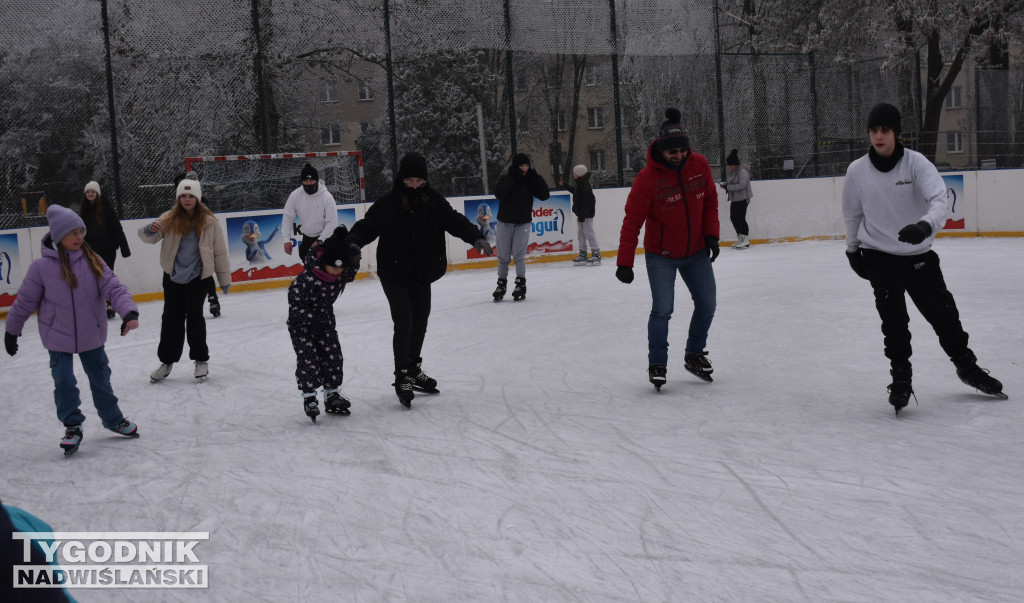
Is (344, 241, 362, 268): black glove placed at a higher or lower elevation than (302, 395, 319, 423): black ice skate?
higher

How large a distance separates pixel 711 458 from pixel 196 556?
2218 millimetres

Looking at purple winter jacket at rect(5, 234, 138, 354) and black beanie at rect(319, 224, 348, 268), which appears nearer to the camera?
purple winter jacket at rect(5, 234, 138, 354)

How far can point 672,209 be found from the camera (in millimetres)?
6055

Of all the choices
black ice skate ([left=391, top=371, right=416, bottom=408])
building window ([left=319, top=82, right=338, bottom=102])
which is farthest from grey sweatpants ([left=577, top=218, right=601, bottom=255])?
black ice skate ([left=391, top=371, right=416, bottom=408])

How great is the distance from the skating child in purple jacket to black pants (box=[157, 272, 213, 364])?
1.96m

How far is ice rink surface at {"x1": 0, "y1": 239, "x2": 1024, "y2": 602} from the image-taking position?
130 inches

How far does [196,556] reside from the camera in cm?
363

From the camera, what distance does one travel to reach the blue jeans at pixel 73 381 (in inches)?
205

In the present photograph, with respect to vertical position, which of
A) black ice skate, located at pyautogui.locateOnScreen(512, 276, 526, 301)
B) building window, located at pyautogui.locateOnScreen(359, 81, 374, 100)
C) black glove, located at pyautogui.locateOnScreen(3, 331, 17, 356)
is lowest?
black ice skate, located at pyautogui.locateOnScreen(512, 276, 526, 301)

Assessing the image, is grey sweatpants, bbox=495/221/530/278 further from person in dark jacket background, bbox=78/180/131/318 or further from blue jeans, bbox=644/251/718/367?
blue jeans, bbox=644/251/718/367

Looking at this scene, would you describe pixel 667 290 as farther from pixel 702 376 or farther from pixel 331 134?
pixel 331 134

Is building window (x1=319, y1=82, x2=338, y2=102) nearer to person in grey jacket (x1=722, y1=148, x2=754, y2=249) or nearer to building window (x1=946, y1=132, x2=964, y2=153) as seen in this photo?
person in grey jacket (x1=722, y1=148, x2=754, y2=249)

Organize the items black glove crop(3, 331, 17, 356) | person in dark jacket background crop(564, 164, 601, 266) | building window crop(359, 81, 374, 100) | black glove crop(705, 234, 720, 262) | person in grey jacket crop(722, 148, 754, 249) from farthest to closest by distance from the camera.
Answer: person in grey jacket crop(722, 148, 754, 249) < building window crop(359, 81, 374, 100) < person in dark jacket background crop(564, 164, 601, 266) < black glove crop(705, 234, 720, 262) < black glove crop(3, 331, 17, 356)

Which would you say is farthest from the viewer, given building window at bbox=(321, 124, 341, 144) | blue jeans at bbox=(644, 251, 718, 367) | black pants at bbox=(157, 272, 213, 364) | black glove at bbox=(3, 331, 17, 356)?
building window at bbox=(321, 124, 341, 144)
